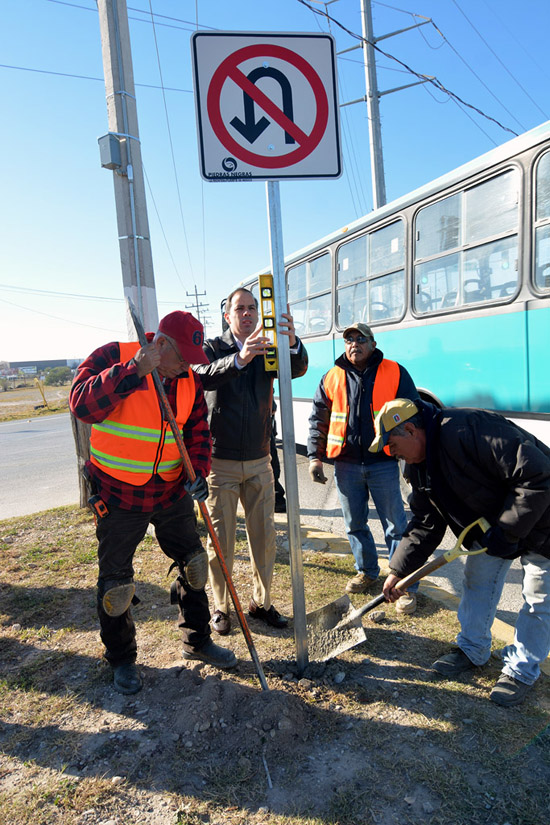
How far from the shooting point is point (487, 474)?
7.80ft

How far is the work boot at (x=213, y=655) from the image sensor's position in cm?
282

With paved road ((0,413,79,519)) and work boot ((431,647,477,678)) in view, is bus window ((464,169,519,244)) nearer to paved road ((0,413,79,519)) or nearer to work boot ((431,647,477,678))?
work boot ((431,647,477,678))

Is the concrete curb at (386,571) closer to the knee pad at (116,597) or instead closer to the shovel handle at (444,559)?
the shovel handle at (444,559)

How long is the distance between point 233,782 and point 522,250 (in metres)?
4.53

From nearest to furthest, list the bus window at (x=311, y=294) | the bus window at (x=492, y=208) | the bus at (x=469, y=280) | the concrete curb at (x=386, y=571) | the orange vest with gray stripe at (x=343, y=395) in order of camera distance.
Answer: the concrete curb at (x=386, y=571) < the orange vest with gray stripe at (x=343, y=395) < the bus at (x=469, y=280) < the bus window at (x=492, y=208) < the bus window at (x=311, y=294)

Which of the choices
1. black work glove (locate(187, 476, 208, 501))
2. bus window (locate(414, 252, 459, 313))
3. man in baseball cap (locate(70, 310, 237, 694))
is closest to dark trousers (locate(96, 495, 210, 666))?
man in baseball cap (locate(70, 310, 237, 694))

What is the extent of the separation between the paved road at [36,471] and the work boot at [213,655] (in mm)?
4360

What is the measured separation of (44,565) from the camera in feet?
14.3

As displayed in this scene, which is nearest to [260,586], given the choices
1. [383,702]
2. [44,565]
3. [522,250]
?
[383,702]

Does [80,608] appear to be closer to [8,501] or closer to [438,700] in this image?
[438,700]

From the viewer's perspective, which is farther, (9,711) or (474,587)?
(474,587)

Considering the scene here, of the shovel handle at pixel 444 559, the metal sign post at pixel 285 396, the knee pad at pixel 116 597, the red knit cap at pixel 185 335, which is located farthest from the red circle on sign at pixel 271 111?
the knee pad at pixel 116 597

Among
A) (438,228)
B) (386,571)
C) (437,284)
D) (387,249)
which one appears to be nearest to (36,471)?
(387,249)

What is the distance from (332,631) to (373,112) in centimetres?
1196
